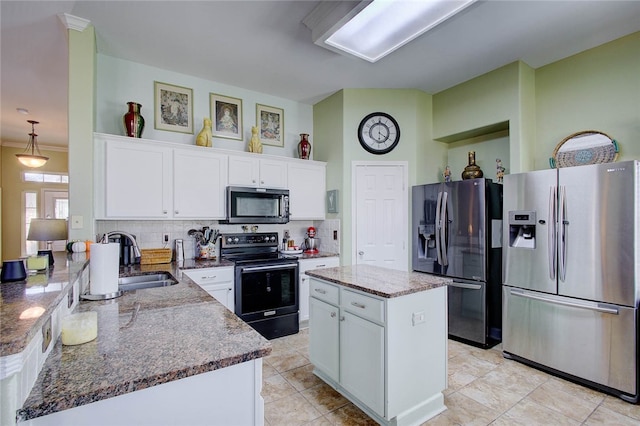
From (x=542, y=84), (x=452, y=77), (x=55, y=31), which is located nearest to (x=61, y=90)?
(x=55, y=31)

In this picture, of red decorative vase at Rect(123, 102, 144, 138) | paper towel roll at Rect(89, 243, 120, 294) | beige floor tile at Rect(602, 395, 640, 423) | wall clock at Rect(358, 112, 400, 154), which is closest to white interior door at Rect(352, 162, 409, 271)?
wall clock at Rect(358, 112, 400, 154)

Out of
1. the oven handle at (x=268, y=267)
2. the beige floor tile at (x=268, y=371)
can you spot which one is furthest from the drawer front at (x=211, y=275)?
the beige floor tile at (x=268, y=371)

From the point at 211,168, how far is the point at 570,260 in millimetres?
3417

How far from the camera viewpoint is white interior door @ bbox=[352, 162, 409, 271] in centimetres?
394

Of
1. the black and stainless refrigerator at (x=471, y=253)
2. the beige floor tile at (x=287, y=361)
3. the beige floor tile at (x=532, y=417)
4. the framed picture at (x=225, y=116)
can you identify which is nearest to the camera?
the beige floor tile at (x=532, y=417)

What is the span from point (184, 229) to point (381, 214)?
2.33 meters

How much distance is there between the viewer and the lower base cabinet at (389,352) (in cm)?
191

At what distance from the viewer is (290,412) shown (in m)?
Result: 2.13

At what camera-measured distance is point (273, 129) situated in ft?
13.8

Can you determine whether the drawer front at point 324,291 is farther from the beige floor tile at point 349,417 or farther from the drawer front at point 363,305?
the beige floor tile at point 349,417

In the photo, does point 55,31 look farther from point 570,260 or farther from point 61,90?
point 570,260

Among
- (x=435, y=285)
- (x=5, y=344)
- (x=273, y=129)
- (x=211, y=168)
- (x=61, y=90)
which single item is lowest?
(x=435, y=285)

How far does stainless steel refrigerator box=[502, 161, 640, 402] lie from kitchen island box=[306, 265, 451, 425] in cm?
116

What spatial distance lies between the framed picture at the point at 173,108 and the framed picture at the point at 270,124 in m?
0.84
